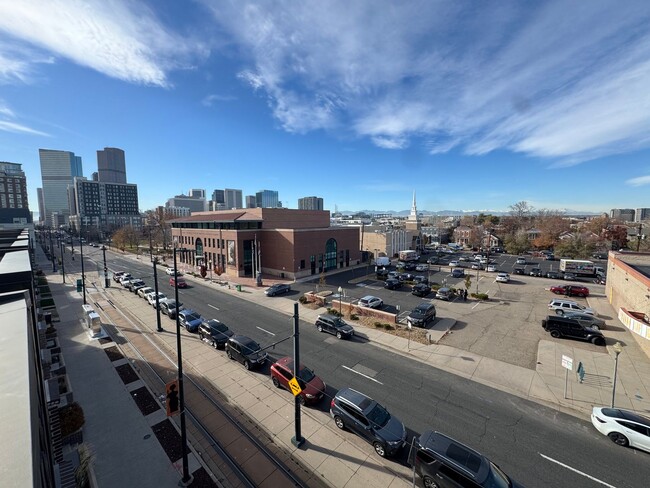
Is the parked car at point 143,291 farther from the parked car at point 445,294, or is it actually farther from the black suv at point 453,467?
the parked car at point 445,294

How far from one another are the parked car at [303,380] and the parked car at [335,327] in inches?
278

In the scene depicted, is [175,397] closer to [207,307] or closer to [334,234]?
[207,307]

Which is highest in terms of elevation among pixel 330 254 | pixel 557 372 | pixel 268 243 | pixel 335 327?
pixel 268 243

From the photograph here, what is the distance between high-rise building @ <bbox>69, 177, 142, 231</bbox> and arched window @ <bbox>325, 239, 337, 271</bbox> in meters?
159

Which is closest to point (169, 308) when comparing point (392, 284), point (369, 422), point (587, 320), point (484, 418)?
point (369, 422)

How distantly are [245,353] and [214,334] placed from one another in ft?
14.6

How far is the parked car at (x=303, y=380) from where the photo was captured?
14344 millimetres

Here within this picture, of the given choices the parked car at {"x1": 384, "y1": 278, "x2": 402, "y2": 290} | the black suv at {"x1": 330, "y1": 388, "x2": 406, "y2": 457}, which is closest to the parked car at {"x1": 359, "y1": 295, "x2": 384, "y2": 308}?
the parked car at {"x1": 384, "y1": 278, "x2": 402, "y2": 290}

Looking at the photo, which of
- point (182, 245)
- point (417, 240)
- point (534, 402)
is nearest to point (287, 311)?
point (534, 402)

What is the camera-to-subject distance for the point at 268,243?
48.6 m

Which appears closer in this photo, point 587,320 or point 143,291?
point 587,320

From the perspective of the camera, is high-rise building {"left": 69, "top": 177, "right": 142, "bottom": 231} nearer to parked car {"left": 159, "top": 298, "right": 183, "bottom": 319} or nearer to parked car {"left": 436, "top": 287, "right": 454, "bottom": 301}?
parked car {"left": 159, "top": 298, "right": 183, "bottom": 319}

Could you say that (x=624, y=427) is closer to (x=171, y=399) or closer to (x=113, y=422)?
(x=171, y=399)

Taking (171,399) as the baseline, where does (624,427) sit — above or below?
below
